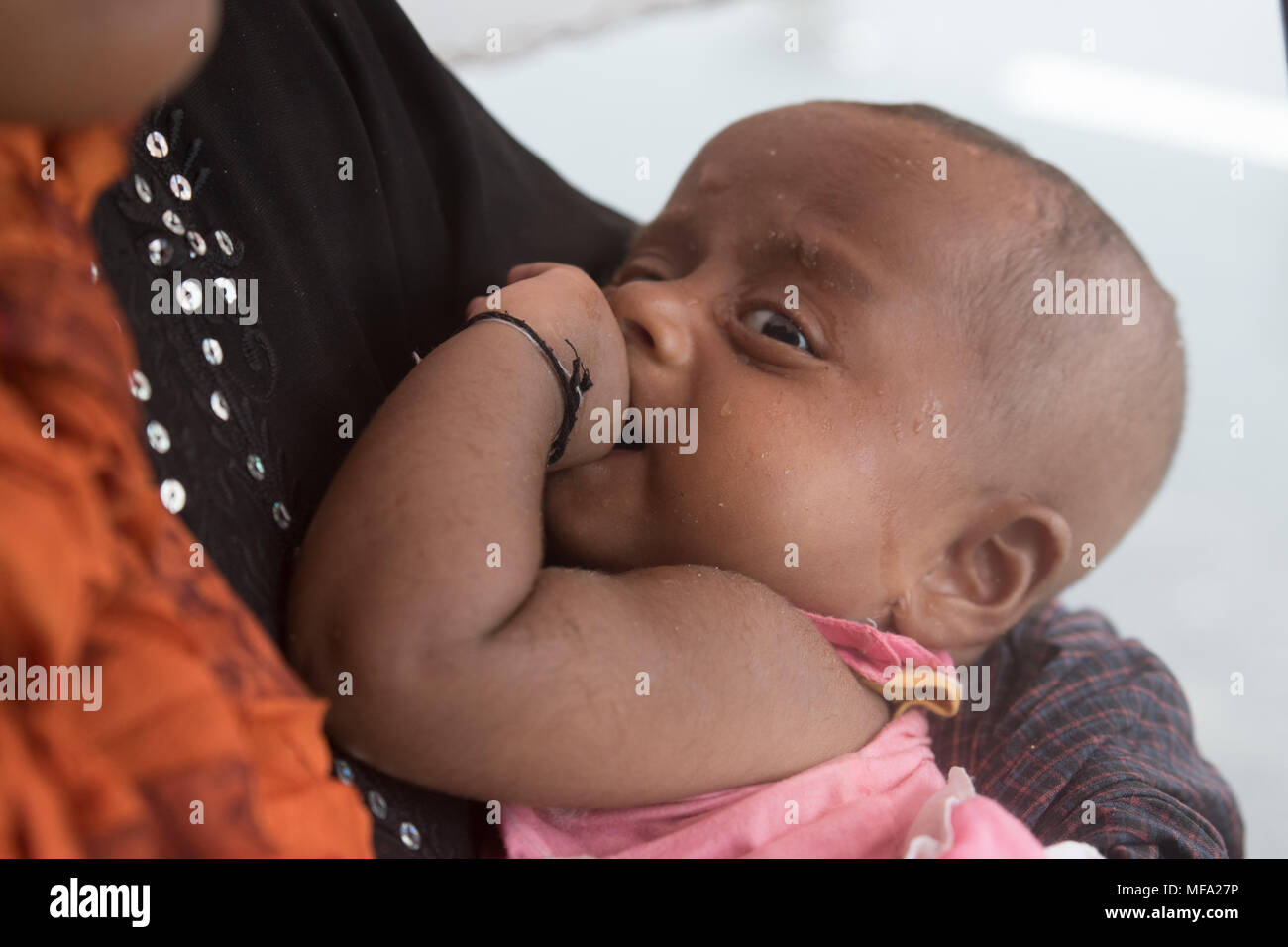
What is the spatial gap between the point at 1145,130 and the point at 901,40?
0.50 meters

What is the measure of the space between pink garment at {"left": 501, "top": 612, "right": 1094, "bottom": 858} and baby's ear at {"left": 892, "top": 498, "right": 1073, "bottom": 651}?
0.67 ft

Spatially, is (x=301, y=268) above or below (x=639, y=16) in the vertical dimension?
below

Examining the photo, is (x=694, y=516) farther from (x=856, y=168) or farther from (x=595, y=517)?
(x=856, y=168)

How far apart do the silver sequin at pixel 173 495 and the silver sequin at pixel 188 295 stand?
0.40 feet

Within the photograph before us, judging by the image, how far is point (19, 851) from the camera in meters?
0.48

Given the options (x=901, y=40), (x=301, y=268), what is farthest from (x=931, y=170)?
(x=901, y=40)

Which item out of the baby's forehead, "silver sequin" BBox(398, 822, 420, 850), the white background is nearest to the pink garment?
"silver sequin" BBox(398, 822, 420, 850)

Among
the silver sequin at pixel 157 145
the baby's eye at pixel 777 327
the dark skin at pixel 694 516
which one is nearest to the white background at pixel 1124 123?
the dark skin at pixel 694 516

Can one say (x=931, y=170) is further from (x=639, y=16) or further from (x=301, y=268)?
(x=639, y=16)

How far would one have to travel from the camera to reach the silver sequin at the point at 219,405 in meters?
0.68

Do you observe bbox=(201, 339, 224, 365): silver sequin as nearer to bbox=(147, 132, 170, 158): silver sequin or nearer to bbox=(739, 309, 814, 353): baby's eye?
bbox=(147, 132, 170, 158): silver sequin

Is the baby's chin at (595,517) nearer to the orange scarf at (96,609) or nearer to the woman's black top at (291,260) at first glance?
the woman's black top at (291,260)

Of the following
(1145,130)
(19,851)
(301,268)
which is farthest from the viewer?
(1145,130)

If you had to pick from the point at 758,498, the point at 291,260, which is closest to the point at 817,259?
the point at 758,498
